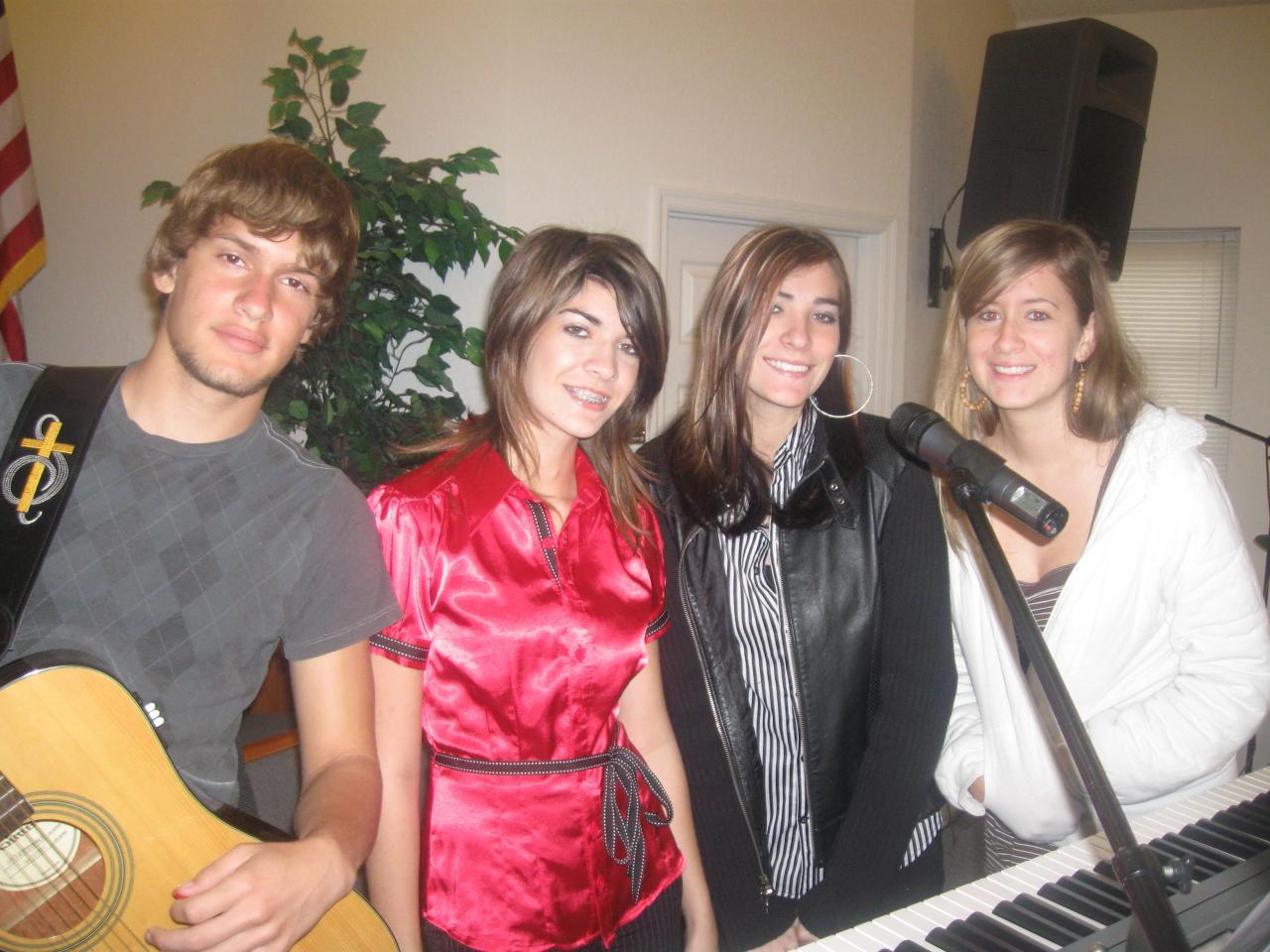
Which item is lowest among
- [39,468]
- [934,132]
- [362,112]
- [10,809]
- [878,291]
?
[10,809]

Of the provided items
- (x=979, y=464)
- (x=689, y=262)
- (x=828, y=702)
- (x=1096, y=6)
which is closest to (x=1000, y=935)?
(x=979, y=464)

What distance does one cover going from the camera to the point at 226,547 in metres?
1.19

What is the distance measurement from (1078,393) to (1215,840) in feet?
2.68

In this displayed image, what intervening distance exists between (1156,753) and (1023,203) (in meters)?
2.85

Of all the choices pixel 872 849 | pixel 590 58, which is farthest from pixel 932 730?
pixel 590 58

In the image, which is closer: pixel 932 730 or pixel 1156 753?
pixel 1156 753

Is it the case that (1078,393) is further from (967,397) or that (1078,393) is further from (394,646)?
(394,646)

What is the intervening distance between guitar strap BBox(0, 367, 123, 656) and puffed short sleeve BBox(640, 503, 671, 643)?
2.86ft

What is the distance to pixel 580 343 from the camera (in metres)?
1.47

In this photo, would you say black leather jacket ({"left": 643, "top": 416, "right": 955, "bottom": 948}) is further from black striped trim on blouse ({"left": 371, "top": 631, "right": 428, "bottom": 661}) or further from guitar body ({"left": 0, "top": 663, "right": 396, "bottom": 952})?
guitar body ({"left": 0, "top": 663, "right": 396, "bottom": 952})

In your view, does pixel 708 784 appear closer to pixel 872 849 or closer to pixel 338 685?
pixel 872 849

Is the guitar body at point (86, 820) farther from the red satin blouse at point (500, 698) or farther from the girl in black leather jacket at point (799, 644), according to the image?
the girl in black leather jacket at point (799, 644)

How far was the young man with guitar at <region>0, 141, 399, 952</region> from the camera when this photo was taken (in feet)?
3.61

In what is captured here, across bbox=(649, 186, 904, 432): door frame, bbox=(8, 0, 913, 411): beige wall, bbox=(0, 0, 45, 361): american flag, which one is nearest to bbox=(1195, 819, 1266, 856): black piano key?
bbox=(8, 0, 913, 411): beige wall
